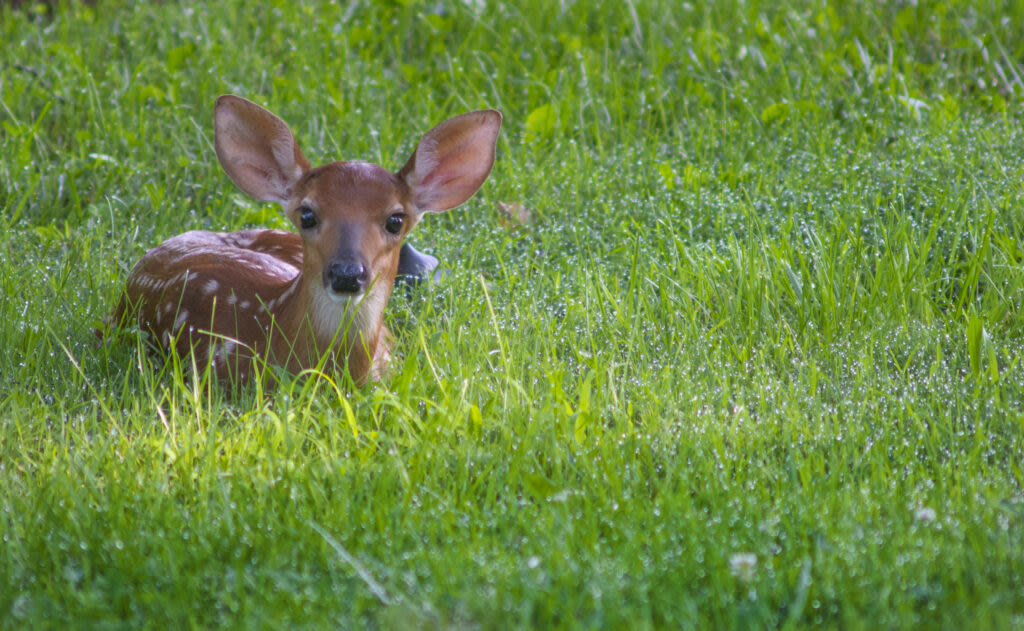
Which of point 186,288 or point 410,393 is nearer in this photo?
point 410,393

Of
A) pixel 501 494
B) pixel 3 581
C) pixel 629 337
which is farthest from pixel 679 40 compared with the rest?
pixel 3 581

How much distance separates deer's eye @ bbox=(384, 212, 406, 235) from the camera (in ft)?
10.7

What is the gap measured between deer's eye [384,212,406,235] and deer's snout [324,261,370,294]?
0.23 meters

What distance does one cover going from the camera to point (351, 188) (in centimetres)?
323

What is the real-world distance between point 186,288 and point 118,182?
154 cm

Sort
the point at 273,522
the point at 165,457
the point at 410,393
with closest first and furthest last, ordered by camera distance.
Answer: the point at 273,522, the point at 165,457, the point at 410,393

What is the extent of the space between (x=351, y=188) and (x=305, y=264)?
26 cm

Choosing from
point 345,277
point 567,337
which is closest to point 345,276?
point 345,277

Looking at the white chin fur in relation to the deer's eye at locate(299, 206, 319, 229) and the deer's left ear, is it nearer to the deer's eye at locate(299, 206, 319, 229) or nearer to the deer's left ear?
the deer's eye at locate(299, 206, 319, 229)

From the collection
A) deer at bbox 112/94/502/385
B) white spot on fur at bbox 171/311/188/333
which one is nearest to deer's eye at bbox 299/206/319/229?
deer at bbox 112/94/502/385

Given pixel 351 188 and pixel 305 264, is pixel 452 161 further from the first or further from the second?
pixel 305 264

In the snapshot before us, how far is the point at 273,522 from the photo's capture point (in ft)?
7.93

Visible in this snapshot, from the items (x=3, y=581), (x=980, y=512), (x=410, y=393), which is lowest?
(x=3, y=581)

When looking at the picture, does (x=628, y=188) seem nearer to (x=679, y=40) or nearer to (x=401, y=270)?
(x=401, y=270)
